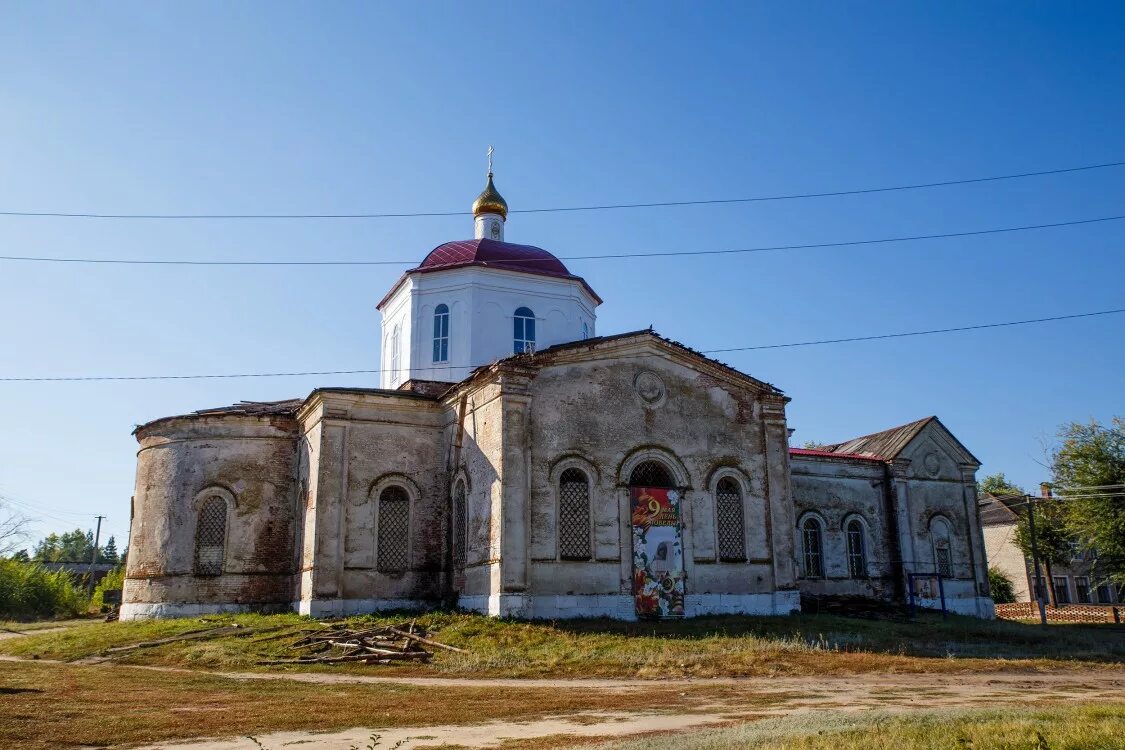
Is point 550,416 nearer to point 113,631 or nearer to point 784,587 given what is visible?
point 784,587

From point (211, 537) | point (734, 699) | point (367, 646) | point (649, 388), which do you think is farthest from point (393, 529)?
point (734, 699)

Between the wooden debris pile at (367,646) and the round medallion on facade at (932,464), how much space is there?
19895 mm

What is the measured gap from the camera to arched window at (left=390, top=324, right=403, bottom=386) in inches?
1174

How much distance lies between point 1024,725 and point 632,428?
1451cm

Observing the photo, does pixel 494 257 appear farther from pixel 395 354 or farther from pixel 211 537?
pixel 211 537

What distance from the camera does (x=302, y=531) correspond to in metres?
24.5

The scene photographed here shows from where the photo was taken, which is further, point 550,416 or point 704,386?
point 704,386

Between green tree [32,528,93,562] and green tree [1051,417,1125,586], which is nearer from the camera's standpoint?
green tree [1051,417,1125,586]

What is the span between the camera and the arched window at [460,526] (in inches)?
910

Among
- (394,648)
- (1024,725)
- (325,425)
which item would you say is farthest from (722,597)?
(1024,725)

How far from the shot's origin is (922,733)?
8.81 metres

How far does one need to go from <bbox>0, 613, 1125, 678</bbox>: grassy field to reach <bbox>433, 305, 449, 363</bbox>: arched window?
921cm

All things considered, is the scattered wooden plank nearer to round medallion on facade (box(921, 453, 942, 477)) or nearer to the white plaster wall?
the white plaster wall

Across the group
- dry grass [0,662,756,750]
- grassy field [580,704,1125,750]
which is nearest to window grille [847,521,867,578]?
dry grass [0,662,756,750]
